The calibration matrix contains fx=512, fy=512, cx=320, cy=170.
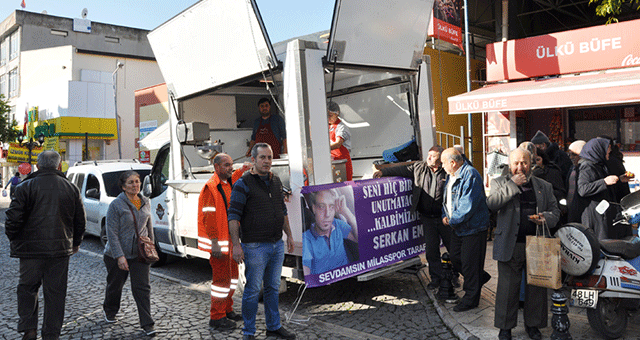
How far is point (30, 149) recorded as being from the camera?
25.0m

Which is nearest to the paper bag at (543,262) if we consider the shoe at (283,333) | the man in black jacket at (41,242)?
the shoe at (283,333)

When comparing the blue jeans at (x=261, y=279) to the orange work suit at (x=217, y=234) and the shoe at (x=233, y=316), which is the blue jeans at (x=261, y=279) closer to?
the orange work suit at (x=217, y=234)

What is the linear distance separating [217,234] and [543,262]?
9.69ft

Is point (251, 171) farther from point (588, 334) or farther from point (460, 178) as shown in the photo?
point (588, 334)

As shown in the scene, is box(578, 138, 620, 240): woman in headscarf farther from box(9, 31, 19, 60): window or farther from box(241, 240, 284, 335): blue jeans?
box(9, 31, 19, 60): window

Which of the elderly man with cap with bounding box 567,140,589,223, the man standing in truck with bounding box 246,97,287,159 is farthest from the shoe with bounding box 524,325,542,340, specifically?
the man standing in truck with bounding box 246,97,287,159

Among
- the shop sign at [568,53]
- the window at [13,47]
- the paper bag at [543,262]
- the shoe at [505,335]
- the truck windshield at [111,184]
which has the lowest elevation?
the shoe at [505,335]

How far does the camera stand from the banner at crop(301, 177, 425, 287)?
4965 mm

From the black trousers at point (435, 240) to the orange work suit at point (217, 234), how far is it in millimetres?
2292

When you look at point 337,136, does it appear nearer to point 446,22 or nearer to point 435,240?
point 435,240

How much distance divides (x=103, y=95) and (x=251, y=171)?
34.0 m

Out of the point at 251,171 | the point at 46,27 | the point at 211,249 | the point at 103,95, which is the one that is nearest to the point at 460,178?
the point at 251,171

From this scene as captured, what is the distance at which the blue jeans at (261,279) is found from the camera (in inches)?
176

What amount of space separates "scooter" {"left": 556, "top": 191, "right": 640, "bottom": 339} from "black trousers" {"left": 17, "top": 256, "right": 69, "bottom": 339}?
4.46 metres
